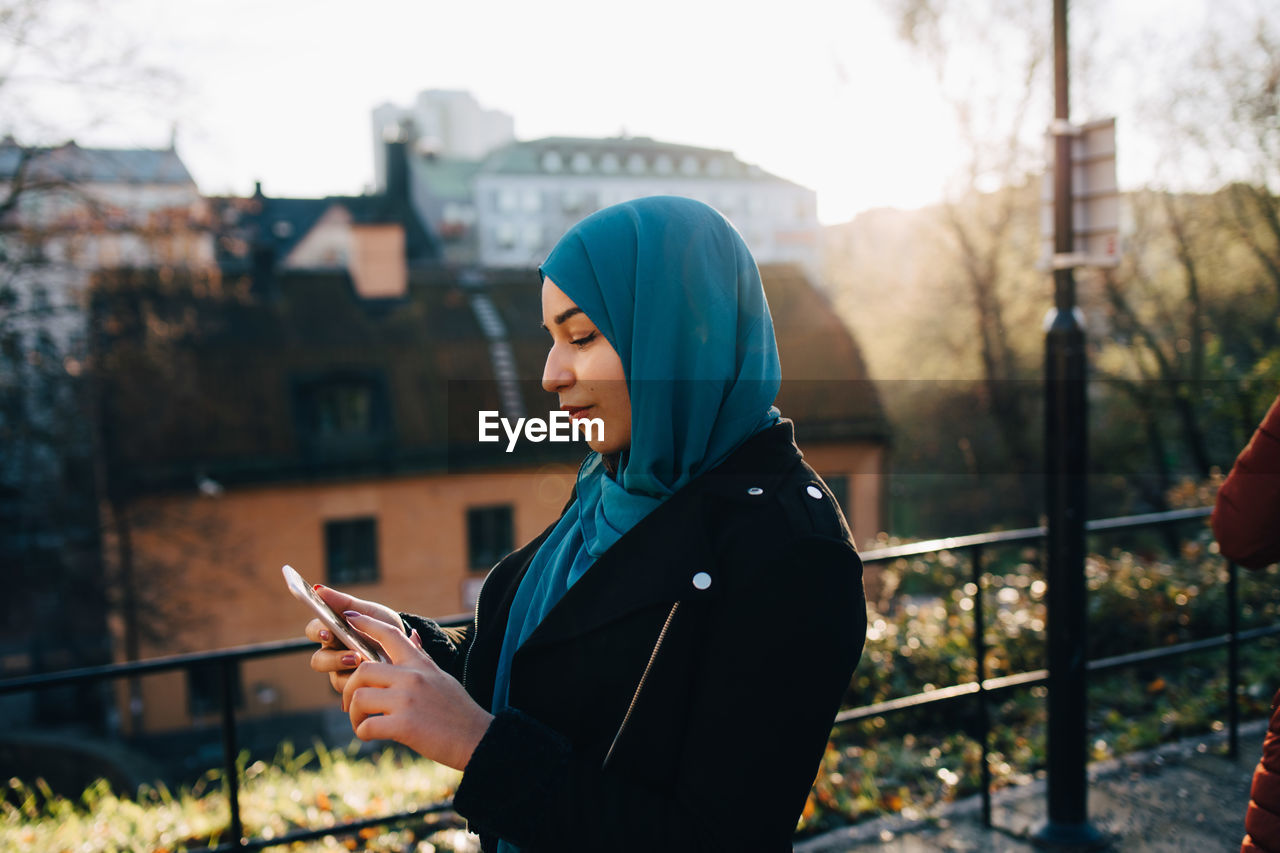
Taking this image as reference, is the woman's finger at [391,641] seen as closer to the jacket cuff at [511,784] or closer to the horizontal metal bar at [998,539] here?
the jacket cuff at [511,784]

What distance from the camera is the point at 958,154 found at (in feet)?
60.3

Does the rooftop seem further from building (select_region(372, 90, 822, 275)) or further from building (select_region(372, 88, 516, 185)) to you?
building (select_region(372, 88, 516, 185))

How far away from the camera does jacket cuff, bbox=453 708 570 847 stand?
1319 mm

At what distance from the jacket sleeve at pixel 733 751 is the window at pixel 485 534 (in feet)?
69.2

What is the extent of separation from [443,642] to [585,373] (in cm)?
78

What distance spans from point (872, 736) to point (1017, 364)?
15.0 metres

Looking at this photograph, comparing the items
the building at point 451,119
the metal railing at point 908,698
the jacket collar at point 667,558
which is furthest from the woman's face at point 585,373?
the building at point 451,119

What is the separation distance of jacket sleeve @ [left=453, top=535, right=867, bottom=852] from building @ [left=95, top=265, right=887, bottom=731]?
16.8 metres

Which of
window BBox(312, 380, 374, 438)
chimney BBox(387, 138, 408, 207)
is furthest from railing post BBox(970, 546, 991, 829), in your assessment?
chimney BBox(387, 138, 408, 207)

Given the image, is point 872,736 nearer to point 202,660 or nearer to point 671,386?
point 202,660

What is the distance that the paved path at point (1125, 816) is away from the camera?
3.77 m

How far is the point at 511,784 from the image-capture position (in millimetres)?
1325

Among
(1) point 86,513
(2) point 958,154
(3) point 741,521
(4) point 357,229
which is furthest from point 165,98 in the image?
(3) point 741,521

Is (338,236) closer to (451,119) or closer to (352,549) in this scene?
(352,549)
